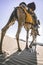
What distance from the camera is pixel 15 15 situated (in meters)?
6.94

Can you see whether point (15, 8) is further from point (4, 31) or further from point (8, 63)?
point (8, 63)

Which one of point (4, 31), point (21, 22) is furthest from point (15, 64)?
point (21, 22)

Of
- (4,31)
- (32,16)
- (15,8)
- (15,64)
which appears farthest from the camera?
(32,16)

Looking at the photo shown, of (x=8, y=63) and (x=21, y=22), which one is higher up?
(x=21, y=22)

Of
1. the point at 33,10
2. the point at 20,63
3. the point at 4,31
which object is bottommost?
the point at 20,63

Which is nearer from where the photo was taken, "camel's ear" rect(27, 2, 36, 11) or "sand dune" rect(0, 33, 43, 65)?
"sand dune" rect(0, 33, 43, 65)

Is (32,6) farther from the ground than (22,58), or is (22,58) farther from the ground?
(32,6)

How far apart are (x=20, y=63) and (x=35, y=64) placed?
321 mm

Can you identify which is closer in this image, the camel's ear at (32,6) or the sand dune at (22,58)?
the sand dune at (22,58)

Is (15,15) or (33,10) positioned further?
(33,10)

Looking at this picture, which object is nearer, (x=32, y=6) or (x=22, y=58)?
(x=22, y=58)

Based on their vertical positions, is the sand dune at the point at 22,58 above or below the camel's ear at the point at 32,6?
below

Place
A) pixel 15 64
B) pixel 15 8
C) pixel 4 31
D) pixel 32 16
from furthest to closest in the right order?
pixel 32 16, pixel 15 8, pixel 4 31, pixel 15 64

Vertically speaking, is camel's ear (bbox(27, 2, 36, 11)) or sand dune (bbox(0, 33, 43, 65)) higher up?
camel's ear (bbox(27, 2, 36, 11))
